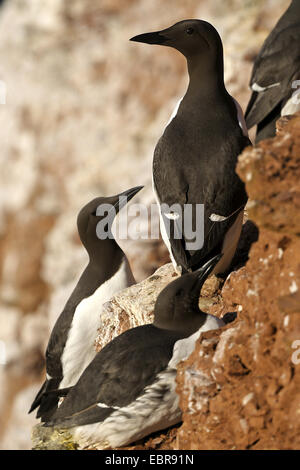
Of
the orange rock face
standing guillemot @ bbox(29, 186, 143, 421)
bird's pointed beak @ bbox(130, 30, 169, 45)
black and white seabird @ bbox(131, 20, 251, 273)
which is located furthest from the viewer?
standing guillemot @ bbox(29, 186, 143, 421)

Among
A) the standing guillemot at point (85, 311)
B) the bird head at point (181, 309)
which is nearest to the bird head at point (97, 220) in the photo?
the standing guillemot at point (85, 311)

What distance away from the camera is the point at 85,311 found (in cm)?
556

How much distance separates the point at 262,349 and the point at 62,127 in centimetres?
1102

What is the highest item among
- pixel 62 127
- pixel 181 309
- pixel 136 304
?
pixel 62 127

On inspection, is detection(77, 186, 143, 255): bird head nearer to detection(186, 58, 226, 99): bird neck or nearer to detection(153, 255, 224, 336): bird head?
detection(186, 58, 226, 99): bird neck

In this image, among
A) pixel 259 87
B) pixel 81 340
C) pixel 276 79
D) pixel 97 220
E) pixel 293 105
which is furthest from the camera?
pixel 259 87

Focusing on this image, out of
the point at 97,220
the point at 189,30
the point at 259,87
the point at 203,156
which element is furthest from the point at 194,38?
the point at 259,87

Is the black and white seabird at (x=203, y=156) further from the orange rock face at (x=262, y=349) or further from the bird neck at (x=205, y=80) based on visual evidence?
the orange rock face at (x=262, y=349)

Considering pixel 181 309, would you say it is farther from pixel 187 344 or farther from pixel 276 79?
pixel 276 79

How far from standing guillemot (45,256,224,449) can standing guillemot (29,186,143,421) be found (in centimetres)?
140

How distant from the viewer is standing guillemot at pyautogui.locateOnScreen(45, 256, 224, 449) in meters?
3.75

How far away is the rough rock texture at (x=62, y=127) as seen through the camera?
12.6 m

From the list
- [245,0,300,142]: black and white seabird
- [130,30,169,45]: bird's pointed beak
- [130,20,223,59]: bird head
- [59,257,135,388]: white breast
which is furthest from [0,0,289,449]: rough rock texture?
[130,20,223,59]: bird head

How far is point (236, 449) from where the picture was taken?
3.43 meters
